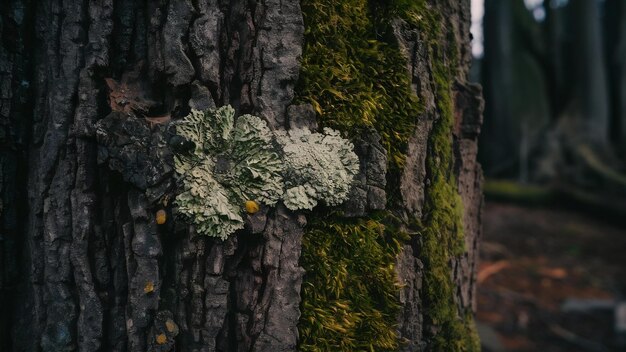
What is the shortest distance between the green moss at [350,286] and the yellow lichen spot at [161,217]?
425 mm

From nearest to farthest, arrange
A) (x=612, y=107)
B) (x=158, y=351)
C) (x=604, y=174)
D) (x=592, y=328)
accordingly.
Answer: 1. (x=158, y=351)
2. (x=592, y=328)
3. (x=604, y=174)
4. (x=612, y=107)

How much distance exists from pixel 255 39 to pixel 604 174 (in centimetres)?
1050

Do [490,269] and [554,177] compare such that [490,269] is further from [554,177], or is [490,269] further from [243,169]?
[243,169]

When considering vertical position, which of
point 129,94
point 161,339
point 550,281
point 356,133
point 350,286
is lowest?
point 550,281

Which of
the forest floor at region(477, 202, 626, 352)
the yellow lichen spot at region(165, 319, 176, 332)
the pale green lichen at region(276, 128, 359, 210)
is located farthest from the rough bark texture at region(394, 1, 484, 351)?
the forest floor at region(477, 202, 626, 352)

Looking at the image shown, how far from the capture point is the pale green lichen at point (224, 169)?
4.30ft

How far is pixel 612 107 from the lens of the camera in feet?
38.0

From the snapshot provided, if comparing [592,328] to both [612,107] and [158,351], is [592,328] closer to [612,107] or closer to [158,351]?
[158,351]

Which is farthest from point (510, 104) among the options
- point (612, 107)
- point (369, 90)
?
point (369, 90)

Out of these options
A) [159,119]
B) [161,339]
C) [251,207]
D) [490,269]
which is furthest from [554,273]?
[159,119]

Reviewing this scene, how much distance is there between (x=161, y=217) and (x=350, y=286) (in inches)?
24.5

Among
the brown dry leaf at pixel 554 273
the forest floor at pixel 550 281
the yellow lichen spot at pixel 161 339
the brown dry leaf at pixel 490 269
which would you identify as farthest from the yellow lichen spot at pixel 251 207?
the brown dry leaf at pixel 554 273

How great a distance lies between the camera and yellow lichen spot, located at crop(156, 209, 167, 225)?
131 cm

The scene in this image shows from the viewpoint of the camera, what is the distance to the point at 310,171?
4.52ft
